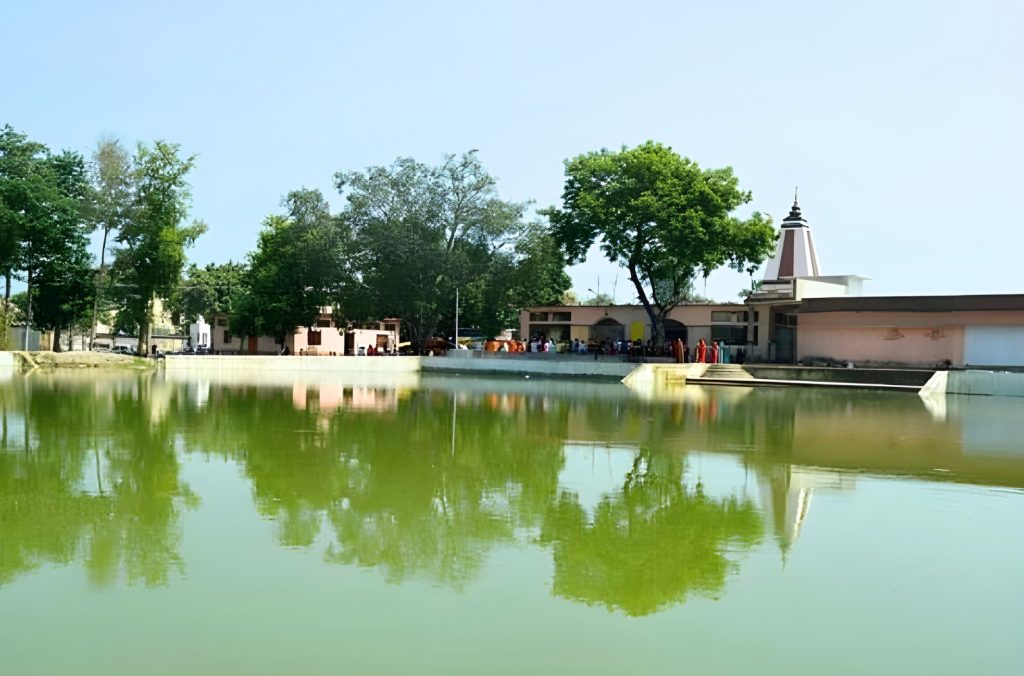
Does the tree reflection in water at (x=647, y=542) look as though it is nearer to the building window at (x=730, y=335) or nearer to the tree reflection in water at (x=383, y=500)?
the tree reflection in water at (x=383, y=500)

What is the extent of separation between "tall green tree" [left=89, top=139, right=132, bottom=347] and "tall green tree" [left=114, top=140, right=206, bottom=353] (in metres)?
0.38

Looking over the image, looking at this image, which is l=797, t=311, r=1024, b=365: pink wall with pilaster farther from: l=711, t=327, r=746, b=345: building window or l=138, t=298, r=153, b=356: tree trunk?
l=138, t=298, r=153, b=356: tree trunk

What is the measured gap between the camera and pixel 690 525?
766 cm

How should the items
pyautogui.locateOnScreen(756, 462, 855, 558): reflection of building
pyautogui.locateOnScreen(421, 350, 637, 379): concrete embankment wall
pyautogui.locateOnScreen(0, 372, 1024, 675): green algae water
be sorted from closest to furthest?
pyautogui.locateOnScreen(0, 372, 1024, 675): green algae water → pyautogui.locateOnScreen(756, 462, 855, 558): reflection of building → pyautogui.locateOnScreen(421, 350, 637, 379): concrete embankment wall

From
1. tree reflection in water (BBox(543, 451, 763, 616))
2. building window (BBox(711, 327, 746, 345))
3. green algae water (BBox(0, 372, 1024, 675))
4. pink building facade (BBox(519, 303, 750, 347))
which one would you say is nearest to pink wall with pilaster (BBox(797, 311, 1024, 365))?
building window (BBox(711, 327, 746, 345))

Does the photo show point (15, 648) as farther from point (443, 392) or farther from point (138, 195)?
point (138, 195)

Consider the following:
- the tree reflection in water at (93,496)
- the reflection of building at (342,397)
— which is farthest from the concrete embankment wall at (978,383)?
the tree reflection in water at (93,496)

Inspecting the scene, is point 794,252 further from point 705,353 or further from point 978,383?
point 978,383

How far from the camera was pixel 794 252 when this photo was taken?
43.0m

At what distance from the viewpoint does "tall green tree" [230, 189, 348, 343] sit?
45812mm

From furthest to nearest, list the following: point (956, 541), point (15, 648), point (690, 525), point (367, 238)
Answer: point (367, 238) < point (690, 525) < point (956, 541) < point (15, 648)

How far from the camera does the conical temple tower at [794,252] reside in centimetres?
4281

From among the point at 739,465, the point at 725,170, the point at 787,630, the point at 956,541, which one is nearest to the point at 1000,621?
the point at 787,630

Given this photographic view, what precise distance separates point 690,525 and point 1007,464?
6205mm
